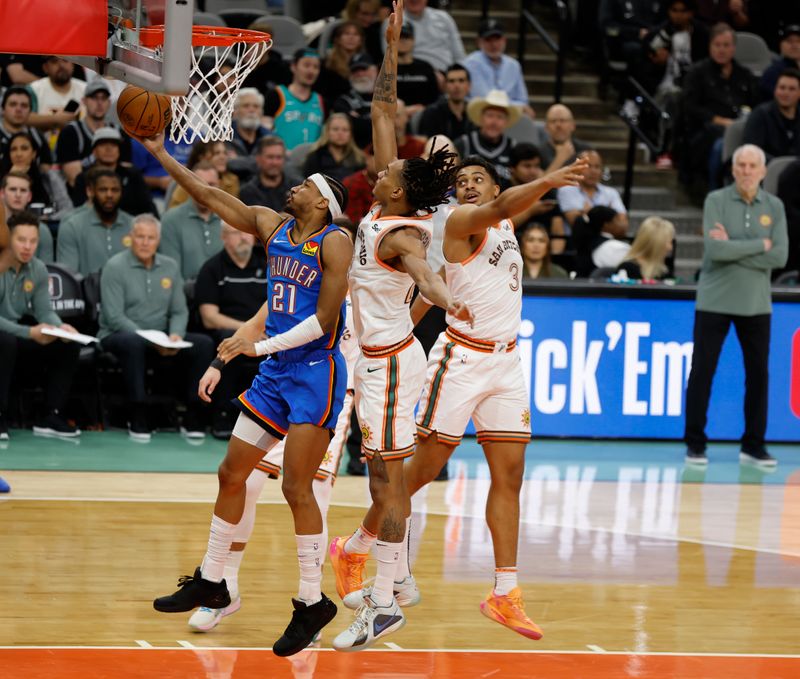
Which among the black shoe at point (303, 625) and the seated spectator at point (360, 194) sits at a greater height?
the seated spectator at point (360, 194)

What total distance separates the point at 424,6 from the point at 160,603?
33.1 ft

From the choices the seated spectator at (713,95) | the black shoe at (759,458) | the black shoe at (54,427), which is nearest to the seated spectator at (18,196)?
the black shoe at (54,427)

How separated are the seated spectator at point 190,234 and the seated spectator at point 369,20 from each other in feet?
12.4

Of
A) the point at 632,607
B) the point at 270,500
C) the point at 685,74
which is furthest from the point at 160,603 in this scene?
the point at 685,74

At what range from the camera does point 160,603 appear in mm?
6461

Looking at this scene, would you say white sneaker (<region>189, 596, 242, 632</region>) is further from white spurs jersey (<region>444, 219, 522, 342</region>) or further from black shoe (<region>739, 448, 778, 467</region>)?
black shoe (<region>739, 448, 778, 467</region>)

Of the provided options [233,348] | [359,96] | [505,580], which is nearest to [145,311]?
[359,96]

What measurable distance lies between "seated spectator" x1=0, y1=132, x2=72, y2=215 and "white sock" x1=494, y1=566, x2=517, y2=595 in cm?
638

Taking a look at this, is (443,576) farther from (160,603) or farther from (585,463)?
(585,463)

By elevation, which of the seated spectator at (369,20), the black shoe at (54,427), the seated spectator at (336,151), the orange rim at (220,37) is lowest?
the black shoe at (54,427)

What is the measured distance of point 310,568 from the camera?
6.28 m

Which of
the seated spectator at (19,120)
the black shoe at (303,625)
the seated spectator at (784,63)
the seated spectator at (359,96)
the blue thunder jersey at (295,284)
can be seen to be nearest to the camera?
the black shoe at (303,625)

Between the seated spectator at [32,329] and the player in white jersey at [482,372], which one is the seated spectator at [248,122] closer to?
the seated spectator at [32,329]

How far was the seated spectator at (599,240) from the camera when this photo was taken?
12445 mm
